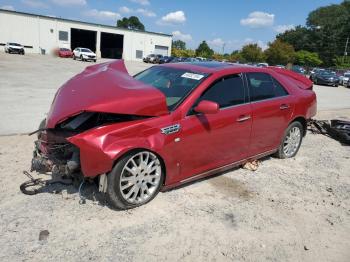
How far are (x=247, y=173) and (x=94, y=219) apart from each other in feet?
8.31

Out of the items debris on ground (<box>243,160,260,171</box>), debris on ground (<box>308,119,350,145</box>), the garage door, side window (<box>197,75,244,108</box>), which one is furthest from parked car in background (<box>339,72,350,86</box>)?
the garage door

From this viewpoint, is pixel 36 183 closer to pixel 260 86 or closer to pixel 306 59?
pixel 260 86

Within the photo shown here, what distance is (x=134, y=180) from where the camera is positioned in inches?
150

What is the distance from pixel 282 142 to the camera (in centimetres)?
582

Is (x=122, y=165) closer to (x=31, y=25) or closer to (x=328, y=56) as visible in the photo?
(x=31, y=25)

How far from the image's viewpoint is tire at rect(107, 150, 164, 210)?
12.0 feet

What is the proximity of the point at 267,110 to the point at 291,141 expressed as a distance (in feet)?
3.92

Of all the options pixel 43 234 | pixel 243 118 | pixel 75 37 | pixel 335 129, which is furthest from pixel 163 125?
pixel 75 37

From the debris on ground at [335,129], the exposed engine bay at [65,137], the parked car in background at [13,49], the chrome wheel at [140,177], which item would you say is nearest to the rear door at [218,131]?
the chrome wheel at [140,177]

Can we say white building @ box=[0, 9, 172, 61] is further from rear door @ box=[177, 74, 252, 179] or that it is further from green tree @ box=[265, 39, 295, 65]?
rear door @ box=[177, 74, 252, 179]

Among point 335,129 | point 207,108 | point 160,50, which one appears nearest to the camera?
point 207,108

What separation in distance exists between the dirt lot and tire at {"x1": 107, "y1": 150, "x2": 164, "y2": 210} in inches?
5.0

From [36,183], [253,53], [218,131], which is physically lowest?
[36,183]

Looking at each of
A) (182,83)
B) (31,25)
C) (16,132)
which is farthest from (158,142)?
(31,25)
